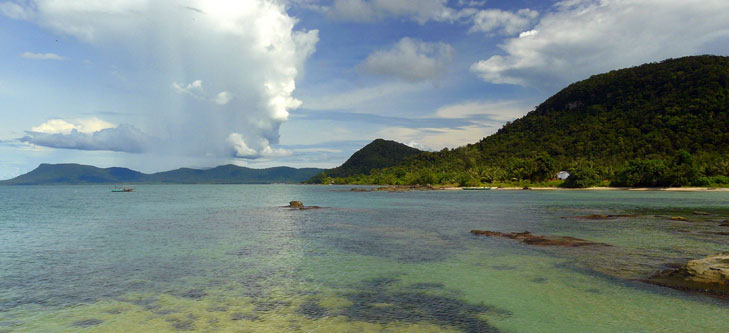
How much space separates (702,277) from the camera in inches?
687

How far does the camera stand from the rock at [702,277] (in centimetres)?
1658

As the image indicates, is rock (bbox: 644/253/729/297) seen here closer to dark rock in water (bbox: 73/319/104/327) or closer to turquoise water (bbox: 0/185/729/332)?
turquoise water (bbox: 0/185/729/332)

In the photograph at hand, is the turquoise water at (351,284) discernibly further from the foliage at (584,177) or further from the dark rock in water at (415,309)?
the foliage at (584,177)

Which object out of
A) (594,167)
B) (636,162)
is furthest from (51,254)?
(594,167)

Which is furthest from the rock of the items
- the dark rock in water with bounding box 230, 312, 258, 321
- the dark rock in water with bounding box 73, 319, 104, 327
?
the dark rock in water with bounding box 73, 319, 104, 327

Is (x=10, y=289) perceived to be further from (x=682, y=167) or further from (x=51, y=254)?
(x=682, y=167)

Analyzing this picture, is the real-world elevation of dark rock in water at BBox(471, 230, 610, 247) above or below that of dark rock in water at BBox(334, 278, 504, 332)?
below

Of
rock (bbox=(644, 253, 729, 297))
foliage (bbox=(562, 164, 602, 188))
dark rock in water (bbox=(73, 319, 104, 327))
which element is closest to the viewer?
dark rock in water (bbox=(73, 319, 104, 327))

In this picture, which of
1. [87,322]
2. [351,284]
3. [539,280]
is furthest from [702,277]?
[87,322]

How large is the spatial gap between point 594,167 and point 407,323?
7246 inches

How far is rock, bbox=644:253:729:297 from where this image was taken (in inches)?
653

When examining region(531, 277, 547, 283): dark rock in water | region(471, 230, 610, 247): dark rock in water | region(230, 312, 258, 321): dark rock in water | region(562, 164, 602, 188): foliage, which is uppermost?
region(562, 164, 602, 188): foliage

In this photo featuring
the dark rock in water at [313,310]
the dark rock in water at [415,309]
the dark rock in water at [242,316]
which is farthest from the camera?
the dark rock in water at [313,310]

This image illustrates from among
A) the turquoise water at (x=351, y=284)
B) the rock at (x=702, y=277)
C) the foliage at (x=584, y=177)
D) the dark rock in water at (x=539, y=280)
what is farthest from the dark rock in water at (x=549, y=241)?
the foliage at (x=584, y=177)
